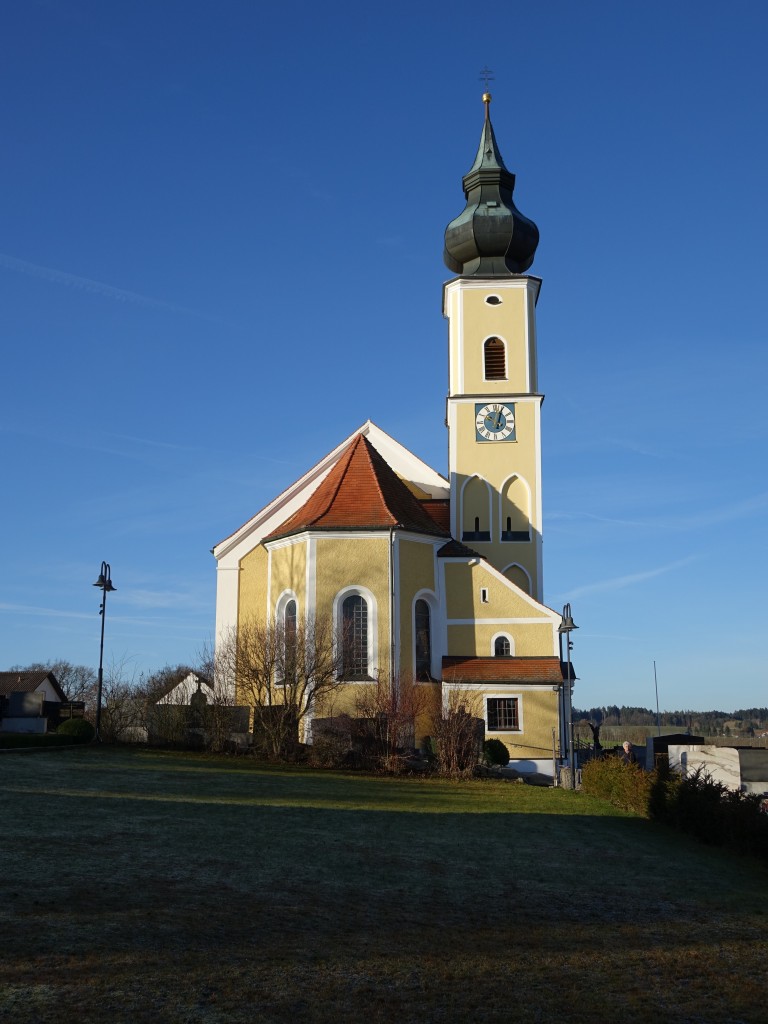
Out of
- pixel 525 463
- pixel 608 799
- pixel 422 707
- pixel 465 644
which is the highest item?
pixel 525 463

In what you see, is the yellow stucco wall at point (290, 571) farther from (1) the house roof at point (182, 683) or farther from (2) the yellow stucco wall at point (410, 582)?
(1) the house roof at point (182, 683)

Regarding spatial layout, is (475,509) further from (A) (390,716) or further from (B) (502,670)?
(A) (390,716)

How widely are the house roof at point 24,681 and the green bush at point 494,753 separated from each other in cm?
3797

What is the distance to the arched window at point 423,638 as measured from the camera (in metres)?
32.8

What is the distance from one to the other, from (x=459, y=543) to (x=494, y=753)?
8218 mm

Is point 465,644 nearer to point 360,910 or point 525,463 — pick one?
point 525,463

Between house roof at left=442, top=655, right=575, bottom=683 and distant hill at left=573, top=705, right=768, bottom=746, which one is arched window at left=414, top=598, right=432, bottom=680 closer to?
house roof at left=442, top=655, right=575, bottom=683

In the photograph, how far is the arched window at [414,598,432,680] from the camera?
32812 millimetres

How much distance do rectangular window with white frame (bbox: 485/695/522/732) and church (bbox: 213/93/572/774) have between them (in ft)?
0.15

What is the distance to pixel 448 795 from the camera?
21.6 metres

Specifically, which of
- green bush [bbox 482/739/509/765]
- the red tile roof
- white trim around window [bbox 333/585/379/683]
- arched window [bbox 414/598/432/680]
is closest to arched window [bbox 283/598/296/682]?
white trim around window [bbox 333/585/379/683]

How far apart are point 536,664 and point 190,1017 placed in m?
27.5

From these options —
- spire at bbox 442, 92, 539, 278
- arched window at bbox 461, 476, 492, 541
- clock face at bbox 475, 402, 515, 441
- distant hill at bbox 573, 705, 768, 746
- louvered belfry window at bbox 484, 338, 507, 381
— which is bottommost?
distant hill at bbox 573, 705, 768, 746

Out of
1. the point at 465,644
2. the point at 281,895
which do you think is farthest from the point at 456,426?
the point at 281,895
